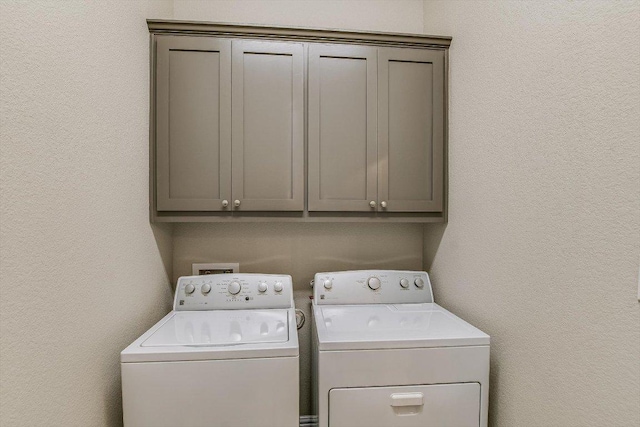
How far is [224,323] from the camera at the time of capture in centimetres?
142

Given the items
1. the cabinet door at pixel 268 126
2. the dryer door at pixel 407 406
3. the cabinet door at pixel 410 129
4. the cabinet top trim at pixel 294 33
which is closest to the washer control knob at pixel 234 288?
the cabinet door at pixel 268 126

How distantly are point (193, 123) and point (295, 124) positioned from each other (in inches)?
18.4

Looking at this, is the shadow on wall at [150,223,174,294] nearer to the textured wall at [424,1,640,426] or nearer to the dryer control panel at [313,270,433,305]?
the dryer control panel at [313,270,433,305]

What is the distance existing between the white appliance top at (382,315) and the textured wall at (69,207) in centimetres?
74

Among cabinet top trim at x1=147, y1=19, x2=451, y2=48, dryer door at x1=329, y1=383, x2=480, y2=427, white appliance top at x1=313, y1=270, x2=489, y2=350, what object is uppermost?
cabinet top trim at x1=147, y1=19, x2=451, y2=48

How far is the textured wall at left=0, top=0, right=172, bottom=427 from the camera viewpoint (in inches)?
30.3

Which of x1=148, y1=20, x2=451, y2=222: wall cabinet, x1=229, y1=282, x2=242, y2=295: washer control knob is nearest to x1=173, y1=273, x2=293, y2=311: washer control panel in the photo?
x1=229, y1=282, x2=242, y2=295: washer control knob

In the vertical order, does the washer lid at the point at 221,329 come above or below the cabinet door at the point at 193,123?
below

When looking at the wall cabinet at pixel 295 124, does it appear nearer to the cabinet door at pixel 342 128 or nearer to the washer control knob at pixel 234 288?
the cabinet door at pixel 342 128

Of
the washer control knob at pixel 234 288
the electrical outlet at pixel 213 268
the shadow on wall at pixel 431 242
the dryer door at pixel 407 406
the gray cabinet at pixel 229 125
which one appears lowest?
the dryer door at pixel 407 406

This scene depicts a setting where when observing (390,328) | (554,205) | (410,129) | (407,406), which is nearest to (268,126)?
(410,129)

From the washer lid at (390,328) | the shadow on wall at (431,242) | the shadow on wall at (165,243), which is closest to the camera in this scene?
the washer lid at (390,328)

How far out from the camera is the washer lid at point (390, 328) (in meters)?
1.19

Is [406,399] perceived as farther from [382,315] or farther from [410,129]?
[410,129]
